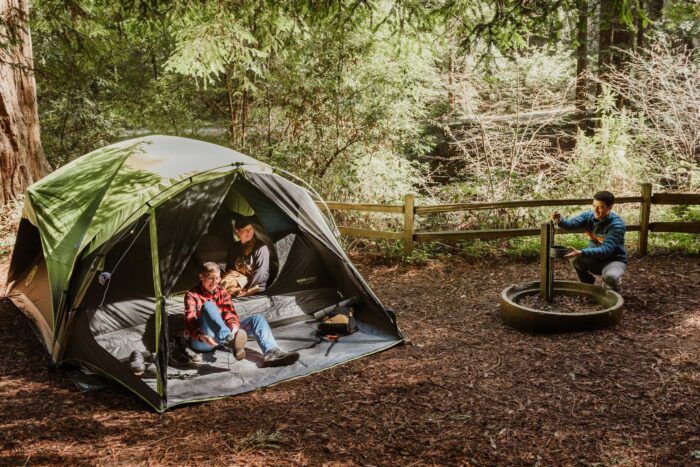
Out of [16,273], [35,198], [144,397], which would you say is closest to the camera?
[144,397]

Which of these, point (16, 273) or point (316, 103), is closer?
point (16, 273)

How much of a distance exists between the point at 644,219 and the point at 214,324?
620 cm

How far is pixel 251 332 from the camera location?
5352 millimetres

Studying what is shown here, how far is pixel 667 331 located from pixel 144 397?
4.71 m

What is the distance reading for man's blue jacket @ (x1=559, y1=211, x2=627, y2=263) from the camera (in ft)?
18.5

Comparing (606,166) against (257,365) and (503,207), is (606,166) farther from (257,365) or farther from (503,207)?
(257,365)

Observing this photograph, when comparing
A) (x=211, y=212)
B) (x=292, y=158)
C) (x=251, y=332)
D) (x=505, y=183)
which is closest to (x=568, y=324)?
(x=251, y=332)

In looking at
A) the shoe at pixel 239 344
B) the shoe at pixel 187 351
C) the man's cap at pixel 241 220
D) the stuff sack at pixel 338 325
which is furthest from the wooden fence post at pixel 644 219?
the shoe at pixel 187 351

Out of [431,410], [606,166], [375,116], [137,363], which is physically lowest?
[431,410]

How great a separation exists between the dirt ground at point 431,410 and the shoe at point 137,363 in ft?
0.61

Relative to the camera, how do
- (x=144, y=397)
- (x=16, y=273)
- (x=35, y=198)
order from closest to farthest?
(x=144, y=397), (x=35, y=198), (x=16, y=273)

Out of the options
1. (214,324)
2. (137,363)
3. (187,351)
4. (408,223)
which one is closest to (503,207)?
(408,223)

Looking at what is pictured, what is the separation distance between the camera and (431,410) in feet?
13.0

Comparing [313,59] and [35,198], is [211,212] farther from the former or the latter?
[313,59]
